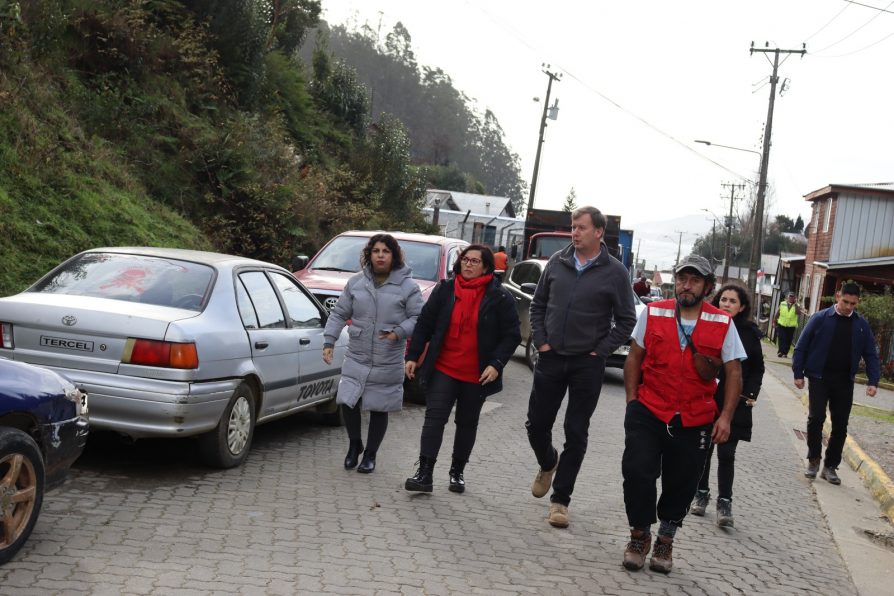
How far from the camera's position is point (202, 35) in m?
20.0

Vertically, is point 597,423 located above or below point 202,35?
below

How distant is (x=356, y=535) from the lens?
5.75 metres

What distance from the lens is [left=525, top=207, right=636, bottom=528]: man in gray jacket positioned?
253 inches

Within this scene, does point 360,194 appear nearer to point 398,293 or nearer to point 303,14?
point 303,14

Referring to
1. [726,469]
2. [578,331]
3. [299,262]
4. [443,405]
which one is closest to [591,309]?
[578,331]

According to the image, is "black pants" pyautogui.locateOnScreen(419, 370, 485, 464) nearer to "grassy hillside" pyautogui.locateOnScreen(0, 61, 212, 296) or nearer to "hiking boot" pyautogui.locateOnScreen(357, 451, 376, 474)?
"hiking boot" pyautogui.locateOnScreen(357, 451, 376, 474)

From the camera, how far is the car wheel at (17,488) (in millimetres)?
4602

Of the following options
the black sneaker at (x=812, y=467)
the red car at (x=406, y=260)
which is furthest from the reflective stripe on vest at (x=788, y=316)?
the black sneaker at (x=812, y=467)

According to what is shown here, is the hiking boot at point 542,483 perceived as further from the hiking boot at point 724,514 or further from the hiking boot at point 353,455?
the hiking boot at point 353,455

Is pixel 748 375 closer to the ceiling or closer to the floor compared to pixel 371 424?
closer to the ceiling

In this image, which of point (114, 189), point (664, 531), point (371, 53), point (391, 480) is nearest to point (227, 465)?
point (391, 480)

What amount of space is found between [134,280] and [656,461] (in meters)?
3.83

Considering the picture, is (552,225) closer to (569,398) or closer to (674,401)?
(569,398)

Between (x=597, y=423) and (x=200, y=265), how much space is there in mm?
5947
